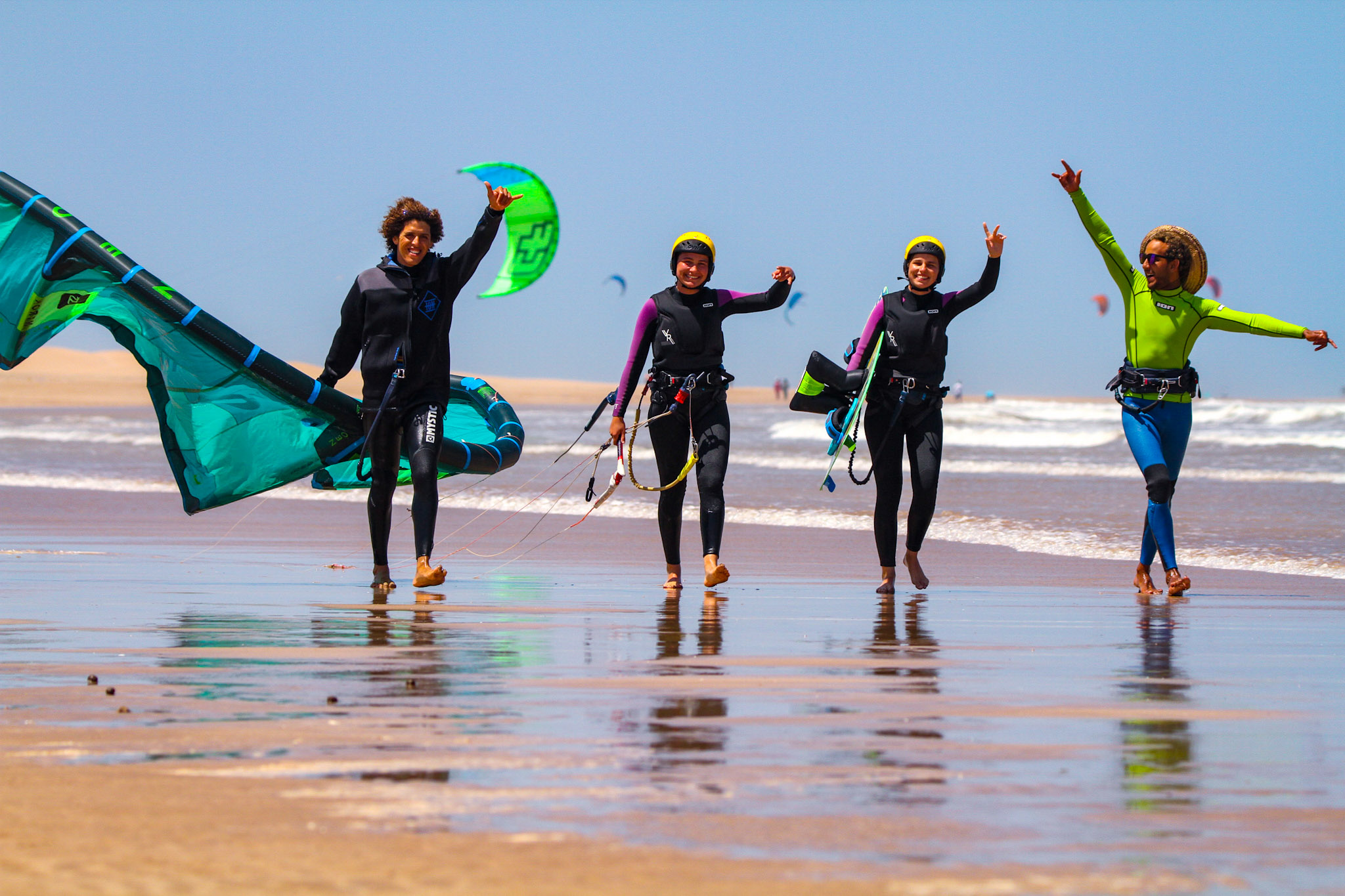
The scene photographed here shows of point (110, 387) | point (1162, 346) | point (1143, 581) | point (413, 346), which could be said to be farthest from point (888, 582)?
point (110, 387)

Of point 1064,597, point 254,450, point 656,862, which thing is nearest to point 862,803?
point 656,862

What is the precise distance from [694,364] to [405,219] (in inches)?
64.1

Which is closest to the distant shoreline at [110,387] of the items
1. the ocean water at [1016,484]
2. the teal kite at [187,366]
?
the ocean water at [1016,484]

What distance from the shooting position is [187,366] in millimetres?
7852

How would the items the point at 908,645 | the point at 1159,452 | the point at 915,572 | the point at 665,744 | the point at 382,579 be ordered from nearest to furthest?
the point at 665,744 < the point at 908,645 < the point at 382,579 < the point at 1159,452 < the point at 915,572

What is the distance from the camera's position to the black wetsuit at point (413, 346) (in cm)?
726

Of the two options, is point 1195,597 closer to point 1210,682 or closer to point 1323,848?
point 1210,682

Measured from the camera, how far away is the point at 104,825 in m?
2.73

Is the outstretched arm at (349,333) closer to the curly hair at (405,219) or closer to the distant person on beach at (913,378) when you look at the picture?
the curly hair at (405,219)

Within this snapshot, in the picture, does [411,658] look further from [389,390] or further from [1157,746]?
[389,390]

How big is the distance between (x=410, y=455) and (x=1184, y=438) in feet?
12.8

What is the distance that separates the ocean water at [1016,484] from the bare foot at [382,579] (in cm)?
175

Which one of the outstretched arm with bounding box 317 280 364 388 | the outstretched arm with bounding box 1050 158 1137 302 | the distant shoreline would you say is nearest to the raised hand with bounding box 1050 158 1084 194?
the outstretched arm with bounding box 1050 158 1137 302

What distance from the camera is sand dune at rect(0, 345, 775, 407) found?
270ft
